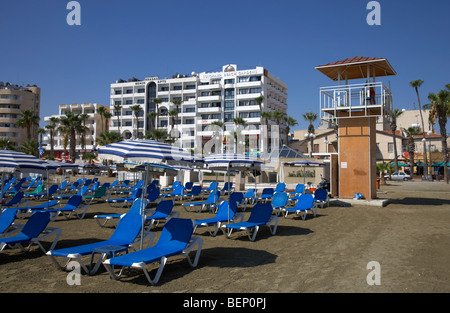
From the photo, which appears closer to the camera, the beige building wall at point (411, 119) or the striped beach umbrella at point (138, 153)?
the striped beach umbrella at point (138, 153)

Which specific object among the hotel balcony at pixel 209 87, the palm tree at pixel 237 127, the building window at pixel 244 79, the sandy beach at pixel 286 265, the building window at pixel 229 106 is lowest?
the sandy beach at pixel 286 265

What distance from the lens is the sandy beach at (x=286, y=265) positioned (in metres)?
4.52

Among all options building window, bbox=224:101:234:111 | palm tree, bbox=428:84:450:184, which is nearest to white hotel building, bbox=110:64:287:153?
building window, bbox=224:101:234:111

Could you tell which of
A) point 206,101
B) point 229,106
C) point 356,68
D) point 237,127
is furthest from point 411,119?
point 356,68

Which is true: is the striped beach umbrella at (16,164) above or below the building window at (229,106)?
below

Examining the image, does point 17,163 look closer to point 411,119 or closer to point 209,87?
point 209,87

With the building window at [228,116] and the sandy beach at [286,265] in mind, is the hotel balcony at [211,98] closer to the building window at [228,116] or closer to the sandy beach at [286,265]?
the building window at [228,116]

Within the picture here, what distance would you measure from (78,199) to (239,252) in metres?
7.12

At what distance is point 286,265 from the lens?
556 centimetres

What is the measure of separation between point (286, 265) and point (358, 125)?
1224cm

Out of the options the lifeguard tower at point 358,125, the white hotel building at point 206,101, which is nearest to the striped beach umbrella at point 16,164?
the lifeguard tower at point 358,125

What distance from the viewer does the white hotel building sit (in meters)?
66.6

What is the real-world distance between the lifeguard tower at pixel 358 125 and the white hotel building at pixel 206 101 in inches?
1835
